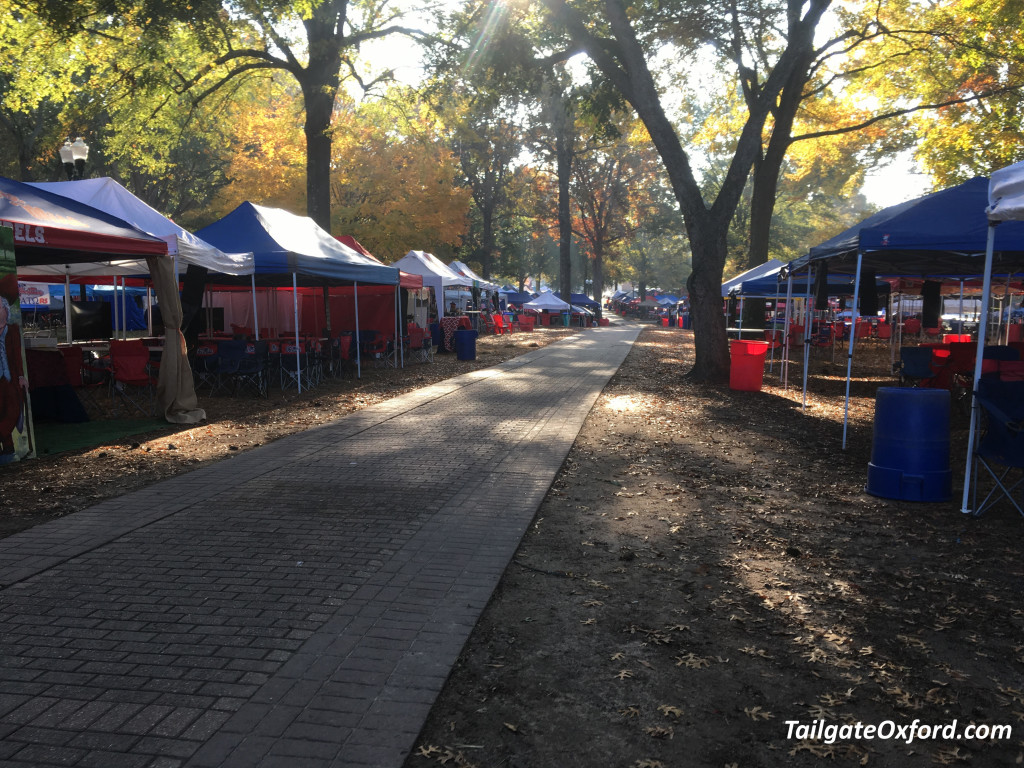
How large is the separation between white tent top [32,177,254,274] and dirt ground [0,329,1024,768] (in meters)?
4.45

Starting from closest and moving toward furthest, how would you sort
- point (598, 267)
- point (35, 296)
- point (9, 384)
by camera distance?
point (9, 384), point (35, 296), point (598, 267)

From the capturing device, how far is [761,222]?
74.7 ft

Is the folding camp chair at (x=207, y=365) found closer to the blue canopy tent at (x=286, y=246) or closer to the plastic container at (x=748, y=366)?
the blue canopy tent at (x=286, y=246)

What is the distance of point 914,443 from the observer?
6.43 metres

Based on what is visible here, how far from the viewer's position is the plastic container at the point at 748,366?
1430cm

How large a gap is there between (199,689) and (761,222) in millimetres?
22476

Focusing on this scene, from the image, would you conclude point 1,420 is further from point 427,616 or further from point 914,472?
point 914,472

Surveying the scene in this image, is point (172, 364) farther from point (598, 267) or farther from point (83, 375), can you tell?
point (598, 267)

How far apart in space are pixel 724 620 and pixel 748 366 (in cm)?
1094

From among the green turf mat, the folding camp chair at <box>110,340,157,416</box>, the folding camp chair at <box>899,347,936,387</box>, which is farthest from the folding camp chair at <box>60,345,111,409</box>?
the folding camp chair at <box>899,347,936,387</box>

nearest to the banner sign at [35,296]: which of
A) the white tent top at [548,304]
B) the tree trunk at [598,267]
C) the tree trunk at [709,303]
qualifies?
the white tent top at [548,304]

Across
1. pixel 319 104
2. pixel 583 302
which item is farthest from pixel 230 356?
pixel 583 302

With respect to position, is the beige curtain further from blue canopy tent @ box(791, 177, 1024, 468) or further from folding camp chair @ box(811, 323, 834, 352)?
folding camp chair @ box(811, 323, 834, 352)

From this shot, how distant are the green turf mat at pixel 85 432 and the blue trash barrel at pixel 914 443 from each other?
8.98 m
